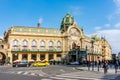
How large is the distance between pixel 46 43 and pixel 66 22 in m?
13.7

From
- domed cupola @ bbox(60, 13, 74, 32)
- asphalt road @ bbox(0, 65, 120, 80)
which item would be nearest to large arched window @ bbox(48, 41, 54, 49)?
domed cupola @ bbox(60, 13, 74, 32)

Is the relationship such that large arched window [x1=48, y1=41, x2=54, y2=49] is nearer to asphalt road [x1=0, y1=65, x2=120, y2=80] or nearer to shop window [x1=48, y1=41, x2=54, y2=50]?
shop window [x1=48, y1=41, x2=54, y2=50]

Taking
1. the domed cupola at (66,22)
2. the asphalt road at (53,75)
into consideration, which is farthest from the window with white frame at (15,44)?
the asphalt road at (53,75)

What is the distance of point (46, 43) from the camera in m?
86.9

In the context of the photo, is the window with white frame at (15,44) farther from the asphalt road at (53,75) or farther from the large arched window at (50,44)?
the asphalt road at (53,75)

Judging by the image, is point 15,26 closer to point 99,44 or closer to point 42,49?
point 42,49

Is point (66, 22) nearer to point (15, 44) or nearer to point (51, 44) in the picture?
point (51, 44)

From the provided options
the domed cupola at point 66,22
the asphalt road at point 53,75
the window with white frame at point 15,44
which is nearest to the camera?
the asphalt road at point 53,75

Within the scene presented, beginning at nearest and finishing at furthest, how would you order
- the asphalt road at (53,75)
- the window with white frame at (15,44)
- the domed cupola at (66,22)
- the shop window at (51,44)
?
the asphalt road at (53,75) → the window with white frame at (15,44) → the shop window at (51,44) → the domed cupola at (66,22)

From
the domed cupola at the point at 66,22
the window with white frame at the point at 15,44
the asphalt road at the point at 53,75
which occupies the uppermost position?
the domed cupola at the point at 66,22

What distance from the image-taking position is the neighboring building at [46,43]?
269 ft

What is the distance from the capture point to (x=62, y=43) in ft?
292

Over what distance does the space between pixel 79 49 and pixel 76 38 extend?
5902 millimetres

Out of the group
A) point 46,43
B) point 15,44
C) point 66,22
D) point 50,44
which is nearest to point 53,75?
point 15,44
